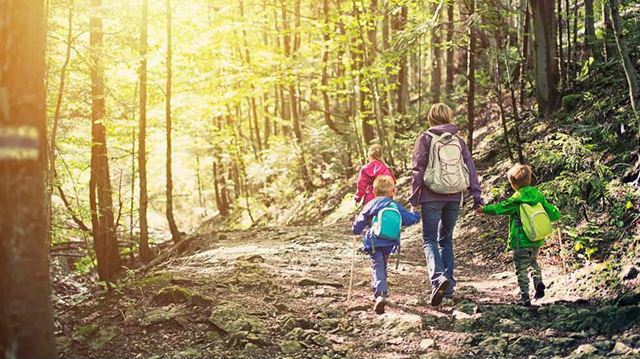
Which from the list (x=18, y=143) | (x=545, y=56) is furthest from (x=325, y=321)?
(x=545, y=56)

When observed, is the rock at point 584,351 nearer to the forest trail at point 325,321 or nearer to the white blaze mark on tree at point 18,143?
the forest trail at point 325,321

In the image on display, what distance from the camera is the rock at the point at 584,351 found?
4.53m

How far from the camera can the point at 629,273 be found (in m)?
5.77

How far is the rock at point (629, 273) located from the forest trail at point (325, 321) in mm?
461

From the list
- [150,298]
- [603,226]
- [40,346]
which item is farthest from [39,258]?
[603,226]

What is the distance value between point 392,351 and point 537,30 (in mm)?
9108

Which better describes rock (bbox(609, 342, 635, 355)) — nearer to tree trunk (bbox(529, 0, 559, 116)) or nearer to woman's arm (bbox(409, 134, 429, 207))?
woman's arm (bbox(409, 134, 429, 207))

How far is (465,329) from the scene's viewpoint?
5.61 m

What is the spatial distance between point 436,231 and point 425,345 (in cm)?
157

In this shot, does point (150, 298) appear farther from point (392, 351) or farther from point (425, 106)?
point (425, 106)

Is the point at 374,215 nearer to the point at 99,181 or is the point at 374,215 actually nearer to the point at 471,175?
the point at 471,175

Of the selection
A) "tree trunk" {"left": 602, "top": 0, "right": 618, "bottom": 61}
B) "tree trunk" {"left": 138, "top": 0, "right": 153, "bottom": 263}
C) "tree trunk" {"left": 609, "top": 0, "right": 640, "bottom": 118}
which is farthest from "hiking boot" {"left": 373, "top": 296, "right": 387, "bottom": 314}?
"tree trunk" {"left": 138, "top": 0, "right": 153, "bottom": 263}

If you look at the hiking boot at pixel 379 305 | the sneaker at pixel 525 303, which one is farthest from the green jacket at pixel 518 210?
the hiking boot at pixel 379 305

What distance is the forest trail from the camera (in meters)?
5.12
